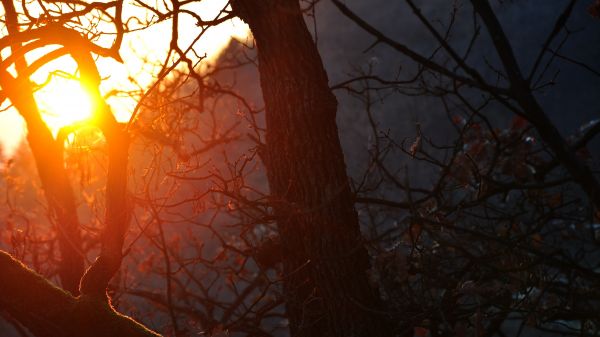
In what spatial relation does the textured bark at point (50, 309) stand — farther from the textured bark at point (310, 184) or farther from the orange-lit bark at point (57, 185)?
the orange-lit bark at point (57, 185)

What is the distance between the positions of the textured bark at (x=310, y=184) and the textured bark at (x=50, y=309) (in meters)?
1.55

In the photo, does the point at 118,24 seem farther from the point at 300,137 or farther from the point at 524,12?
the point at 524,12

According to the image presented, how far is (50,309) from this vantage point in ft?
8.17

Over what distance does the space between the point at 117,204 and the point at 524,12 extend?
2857cm

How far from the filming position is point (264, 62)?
4.20 m

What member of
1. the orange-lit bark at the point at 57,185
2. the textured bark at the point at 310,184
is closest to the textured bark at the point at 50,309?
the textured bark at the point at 310,184

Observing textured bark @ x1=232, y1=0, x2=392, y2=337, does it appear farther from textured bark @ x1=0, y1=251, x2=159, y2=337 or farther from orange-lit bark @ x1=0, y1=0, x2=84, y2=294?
orange-lit bark @ x1=0, y1=0, x2=84, y2=294

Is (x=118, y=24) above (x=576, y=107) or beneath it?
beneath

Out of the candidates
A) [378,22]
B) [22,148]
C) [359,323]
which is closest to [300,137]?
[359,323]

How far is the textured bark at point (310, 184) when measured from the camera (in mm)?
4012

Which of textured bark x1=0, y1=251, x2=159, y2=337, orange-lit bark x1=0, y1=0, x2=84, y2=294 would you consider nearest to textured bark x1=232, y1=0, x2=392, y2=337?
textured bark x1=0, y1=251, x2=159, y2=337

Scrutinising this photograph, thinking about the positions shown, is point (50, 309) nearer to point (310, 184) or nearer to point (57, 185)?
point (310, 184)

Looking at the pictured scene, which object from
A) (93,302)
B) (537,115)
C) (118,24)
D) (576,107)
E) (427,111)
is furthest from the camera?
(427,111)

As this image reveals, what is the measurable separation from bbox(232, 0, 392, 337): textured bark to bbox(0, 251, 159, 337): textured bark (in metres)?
1.55
